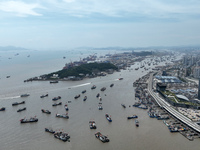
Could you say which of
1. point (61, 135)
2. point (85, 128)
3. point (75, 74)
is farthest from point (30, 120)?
point (75, 74)

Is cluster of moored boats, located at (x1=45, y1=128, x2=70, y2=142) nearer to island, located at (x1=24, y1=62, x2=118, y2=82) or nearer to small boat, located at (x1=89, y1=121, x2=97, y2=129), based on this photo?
small boat, located at (x1=89, y1=121, x2=97, y2=129)

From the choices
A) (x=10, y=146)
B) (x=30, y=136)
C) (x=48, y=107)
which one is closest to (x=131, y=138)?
(x=30, y=136)

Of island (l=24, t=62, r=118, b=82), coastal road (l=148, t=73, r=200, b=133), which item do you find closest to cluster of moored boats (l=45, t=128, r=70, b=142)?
coastal road (l=148, t=73, r=200, b=133)

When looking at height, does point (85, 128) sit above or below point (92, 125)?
below

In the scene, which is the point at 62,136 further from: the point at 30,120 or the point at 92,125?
the point at 30,120

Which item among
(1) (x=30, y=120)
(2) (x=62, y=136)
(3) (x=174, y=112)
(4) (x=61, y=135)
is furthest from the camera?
(3) (x=174, y=112)

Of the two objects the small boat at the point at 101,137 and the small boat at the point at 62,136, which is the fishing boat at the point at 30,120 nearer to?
the small boat at the point at 62,136

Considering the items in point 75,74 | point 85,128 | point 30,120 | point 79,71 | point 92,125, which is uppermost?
point 79,71

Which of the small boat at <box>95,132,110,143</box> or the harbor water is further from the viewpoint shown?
the small boat at <box>95,132,110,143</box>

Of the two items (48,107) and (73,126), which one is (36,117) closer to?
(48,107)

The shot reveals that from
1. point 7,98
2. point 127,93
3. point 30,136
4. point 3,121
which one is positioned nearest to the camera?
point 30,136

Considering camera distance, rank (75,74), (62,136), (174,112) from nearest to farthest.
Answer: (62,136)
(174,112)
(75,74)
